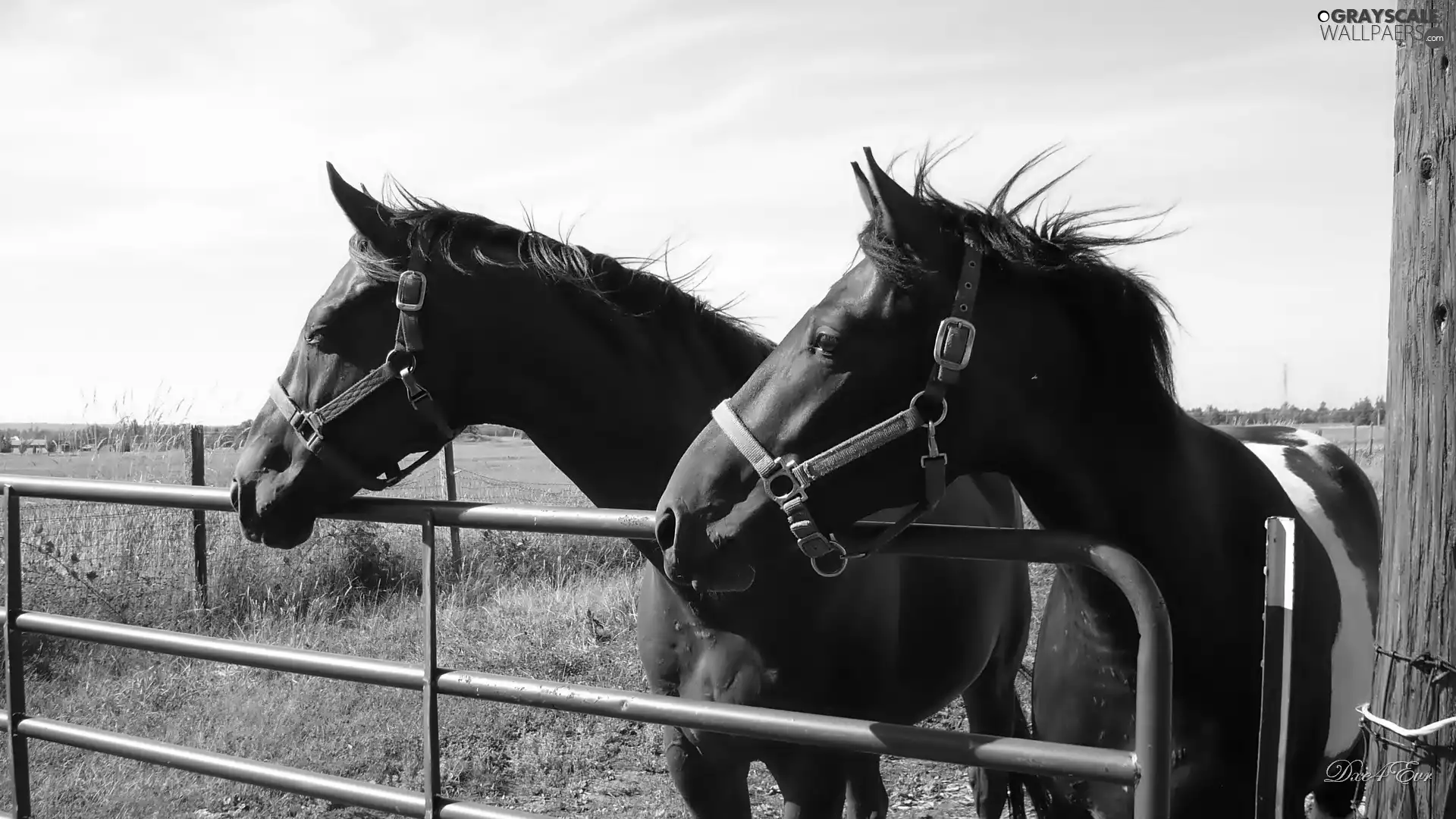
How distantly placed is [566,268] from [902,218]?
3.91 ft

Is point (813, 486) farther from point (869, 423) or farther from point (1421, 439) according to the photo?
point (1421, 439)

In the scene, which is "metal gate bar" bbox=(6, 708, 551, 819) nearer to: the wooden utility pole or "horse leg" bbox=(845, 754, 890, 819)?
"horse leg" bbox=(845, 754, 890, 819)

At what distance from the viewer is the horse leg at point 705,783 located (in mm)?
2727

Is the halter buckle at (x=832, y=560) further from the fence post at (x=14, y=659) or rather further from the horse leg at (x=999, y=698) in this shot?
the fence post at (x=14, y=659)

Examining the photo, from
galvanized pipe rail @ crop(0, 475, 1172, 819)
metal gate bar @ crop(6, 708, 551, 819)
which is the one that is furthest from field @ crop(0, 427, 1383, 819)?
galvanized pipe rail @ crop(0, 475, 1172, 819)

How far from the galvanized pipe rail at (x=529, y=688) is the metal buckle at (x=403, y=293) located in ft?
1.79

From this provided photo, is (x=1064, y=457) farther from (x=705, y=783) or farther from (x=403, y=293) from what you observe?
(x=403, y=293)

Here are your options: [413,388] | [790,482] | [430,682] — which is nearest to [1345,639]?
[790,482]

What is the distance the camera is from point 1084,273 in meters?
2.12

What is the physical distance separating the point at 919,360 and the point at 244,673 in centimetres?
524

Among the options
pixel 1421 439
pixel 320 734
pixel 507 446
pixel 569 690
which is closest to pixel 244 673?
pixel 320 734

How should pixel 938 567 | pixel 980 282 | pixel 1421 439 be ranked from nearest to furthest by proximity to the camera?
pixel 1421 439, pixel 980 282, pixel 938 567

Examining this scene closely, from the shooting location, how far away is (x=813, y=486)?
1869 millimetres

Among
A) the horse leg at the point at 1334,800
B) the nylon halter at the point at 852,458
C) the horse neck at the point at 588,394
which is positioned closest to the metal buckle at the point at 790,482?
the nylon halter at the point at 852,458
